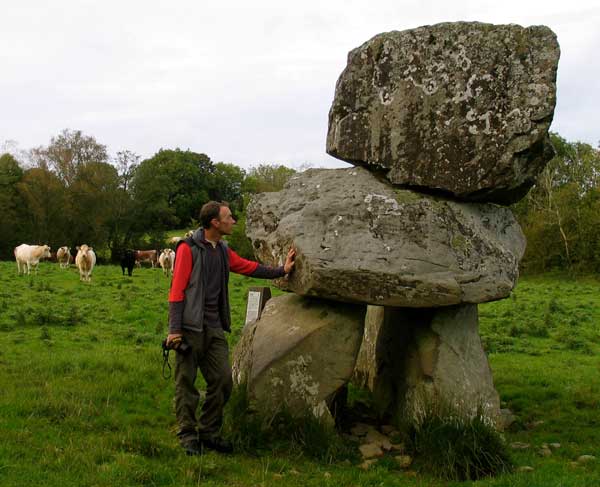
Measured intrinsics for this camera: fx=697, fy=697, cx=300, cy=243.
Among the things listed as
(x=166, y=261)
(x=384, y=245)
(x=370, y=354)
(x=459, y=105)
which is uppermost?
(x=459, y=105)

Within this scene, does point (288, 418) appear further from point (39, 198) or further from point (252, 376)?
point (39, 198)

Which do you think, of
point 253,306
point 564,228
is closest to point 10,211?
point 564,228

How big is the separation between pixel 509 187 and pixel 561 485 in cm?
352

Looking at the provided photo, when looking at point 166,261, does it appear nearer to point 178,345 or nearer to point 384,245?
point 384,245

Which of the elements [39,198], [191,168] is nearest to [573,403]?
[39,198]

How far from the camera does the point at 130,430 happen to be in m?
7.81

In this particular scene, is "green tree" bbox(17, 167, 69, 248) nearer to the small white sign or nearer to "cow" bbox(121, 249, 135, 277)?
"cow" bbox(121, 249, 135, 277)

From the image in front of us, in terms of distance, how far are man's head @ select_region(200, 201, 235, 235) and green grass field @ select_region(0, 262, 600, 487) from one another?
236 cm

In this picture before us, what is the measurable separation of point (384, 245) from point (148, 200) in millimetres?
55246

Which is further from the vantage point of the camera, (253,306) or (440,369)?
(253,306)

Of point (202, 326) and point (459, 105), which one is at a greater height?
point (459, 105)

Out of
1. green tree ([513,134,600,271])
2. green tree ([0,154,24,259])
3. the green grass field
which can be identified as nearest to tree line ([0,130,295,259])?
green tree ([0,154,24,259])

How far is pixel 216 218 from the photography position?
7.46 meters

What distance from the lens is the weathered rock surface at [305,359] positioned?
7.97 meters
